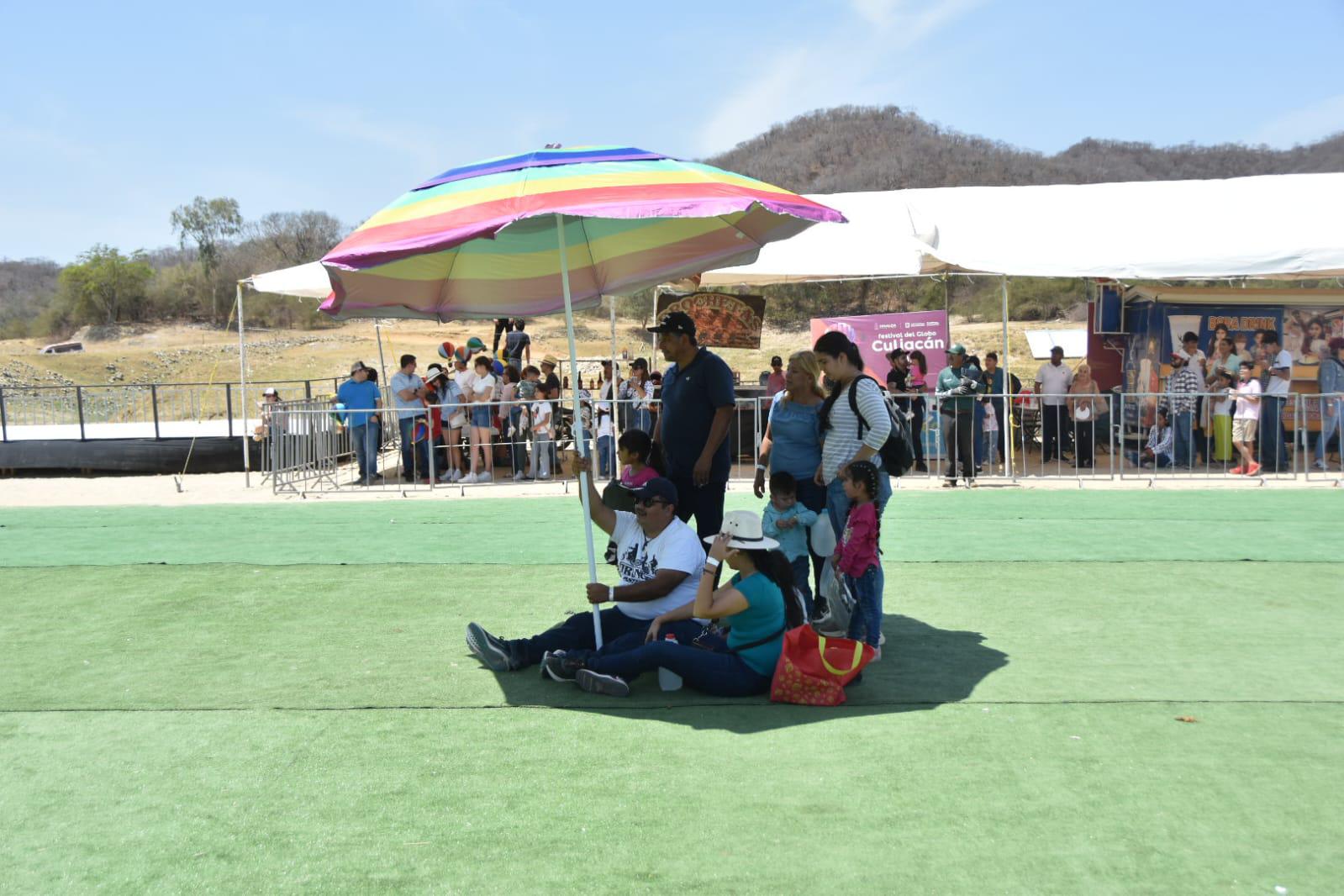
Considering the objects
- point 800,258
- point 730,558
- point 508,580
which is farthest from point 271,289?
point 730,558

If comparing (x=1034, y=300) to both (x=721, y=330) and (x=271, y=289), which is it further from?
(x=271, y=289)

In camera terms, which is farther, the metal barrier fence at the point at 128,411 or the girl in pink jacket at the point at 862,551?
the metal barrier fence at the point at 128,411

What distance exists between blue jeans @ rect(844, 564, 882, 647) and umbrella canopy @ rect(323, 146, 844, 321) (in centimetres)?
186

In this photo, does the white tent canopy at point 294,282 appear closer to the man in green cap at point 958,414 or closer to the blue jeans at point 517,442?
the blue jeans at point 517,442

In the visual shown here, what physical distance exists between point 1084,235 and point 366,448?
10415mm

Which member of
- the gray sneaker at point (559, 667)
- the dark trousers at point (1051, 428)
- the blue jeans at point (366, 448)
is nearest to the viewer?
the gray sneaker at point (559, 667)

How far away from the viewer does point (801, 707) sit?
572 cm

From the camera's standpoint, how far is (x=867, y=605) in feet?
20.9

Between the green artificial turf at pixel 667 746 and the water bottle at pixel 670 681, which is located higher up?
the water bottle at pixel 670 681

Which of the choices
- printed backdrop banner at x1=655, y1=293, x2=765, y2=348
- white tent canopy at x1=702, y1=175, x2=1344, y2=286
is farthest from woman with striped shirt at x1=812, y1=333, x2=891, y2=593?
printed backdrop banner at x1=655, y1=293, x2=765, y2=348

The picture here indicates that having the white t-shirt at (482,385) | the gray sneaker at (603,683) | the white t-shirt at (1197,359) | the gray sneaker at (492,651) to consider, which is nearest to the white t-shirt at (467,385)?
the white t-shirt at (482,385)

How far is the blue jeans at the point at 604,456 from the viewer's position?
53.7ft

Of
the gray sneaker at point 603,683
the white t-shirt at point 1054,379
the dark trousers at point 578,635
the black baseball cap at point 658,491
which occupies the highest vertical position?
the white t-shirt at point 1054,379

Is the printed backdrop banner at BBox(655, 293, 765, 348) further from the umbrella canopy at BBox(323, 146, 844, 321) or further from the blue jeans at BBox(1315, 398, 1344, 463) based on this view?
the umbrella canopy at BBox(323, 146, 844, 321)
